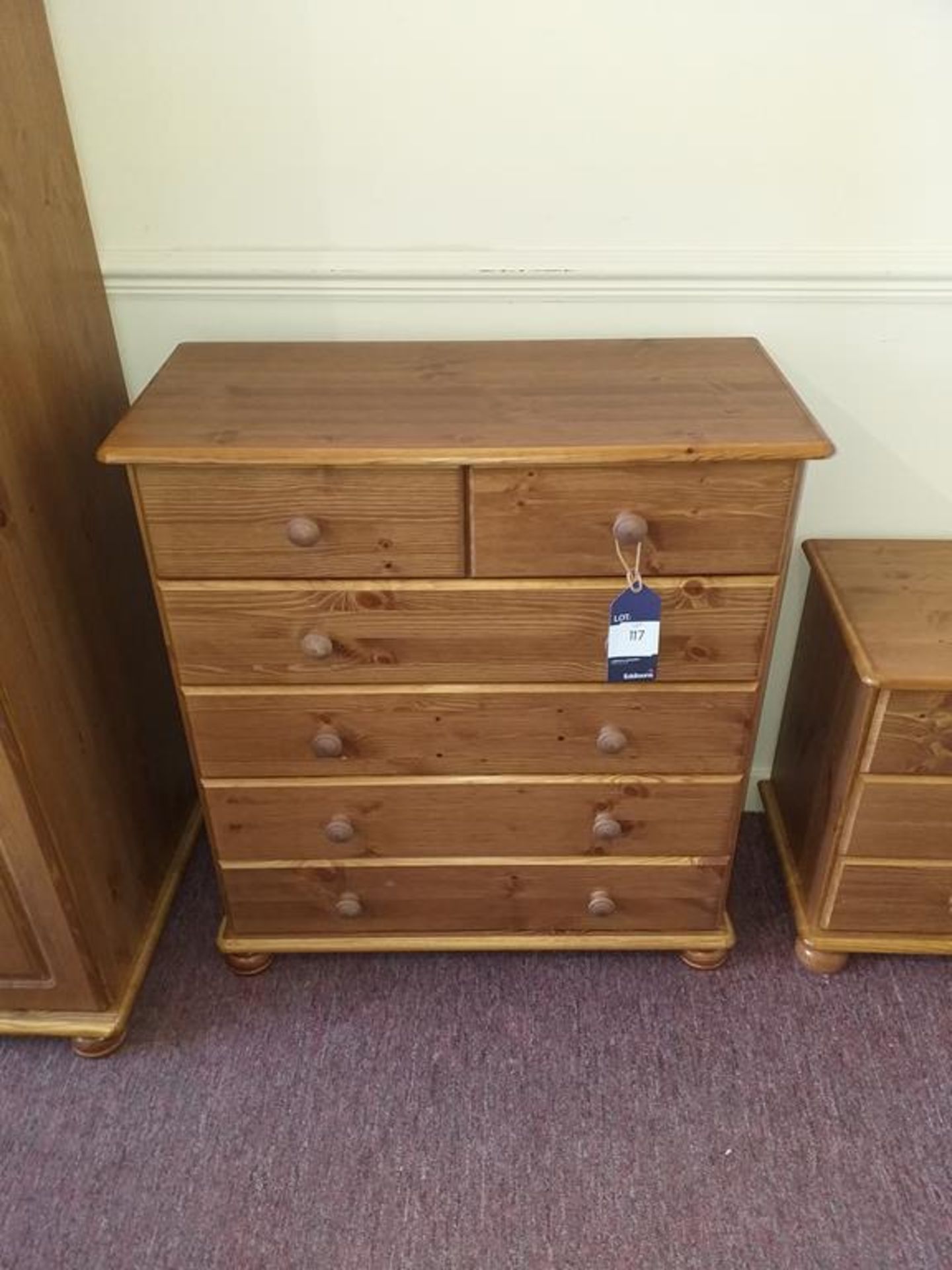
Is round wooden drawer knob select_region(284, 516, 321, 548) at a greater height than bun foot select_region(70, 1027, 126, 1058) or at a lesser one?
greater

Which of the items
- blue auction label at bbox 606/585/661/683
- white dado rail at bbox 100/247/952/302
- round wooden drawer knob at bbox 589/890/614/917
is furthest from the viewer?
round wooden drawer knob at bbox 589/890/614/917

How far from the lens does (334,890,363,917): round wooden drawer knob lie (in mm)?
1671

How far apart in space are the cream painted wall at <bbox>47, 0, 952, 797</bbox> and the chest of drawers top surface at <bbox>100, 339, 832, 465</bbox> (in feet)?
0.33

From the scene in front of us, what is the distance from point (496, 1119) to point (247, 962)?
0.49 m

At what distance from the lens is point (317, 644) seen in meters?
1.38

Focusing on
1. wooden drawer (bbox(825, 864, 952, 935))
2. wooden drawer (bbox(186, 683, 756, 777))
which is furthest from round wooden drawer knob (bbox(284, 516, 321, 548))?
wooden drawer (bbox(825, 864, 952, 935))

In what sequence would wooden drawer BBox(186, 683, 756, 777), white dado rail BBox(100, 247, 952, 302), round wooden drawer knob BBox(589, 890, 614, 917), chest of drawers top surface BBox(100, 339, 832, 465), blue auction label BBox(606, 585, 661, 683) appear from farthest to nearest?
round wooden drawer knob BBox(589, 890, 614, 917) < white dado rail BBox(100, 247, 952, 302) < wooden drawer BBox(186, 683, 756, 777) < blue auction label BBox(606, 585, 661, 683) < chest of drawers top surface BBox(100, 339, 832, 465)

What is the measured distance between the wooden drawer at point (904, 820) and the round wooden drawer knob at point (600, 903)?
37cm

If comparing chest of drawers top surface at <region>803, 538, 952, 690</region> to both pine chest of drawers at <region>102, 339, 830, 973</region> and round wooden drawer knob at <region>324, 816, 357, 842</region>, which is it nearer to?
pine chest of drawers at <region>102, 339, 830, 973</region>

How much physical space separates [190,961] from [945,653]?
1308 millimetres

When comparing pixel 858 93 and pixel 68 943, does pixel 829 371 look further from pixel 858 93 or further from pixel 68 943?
pixel 68 943

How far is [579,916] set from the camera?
1.71 m

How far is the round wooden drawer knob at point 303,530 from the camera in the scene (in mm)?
1283

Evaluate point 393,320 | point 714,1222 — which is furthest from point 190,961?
point 393,320
